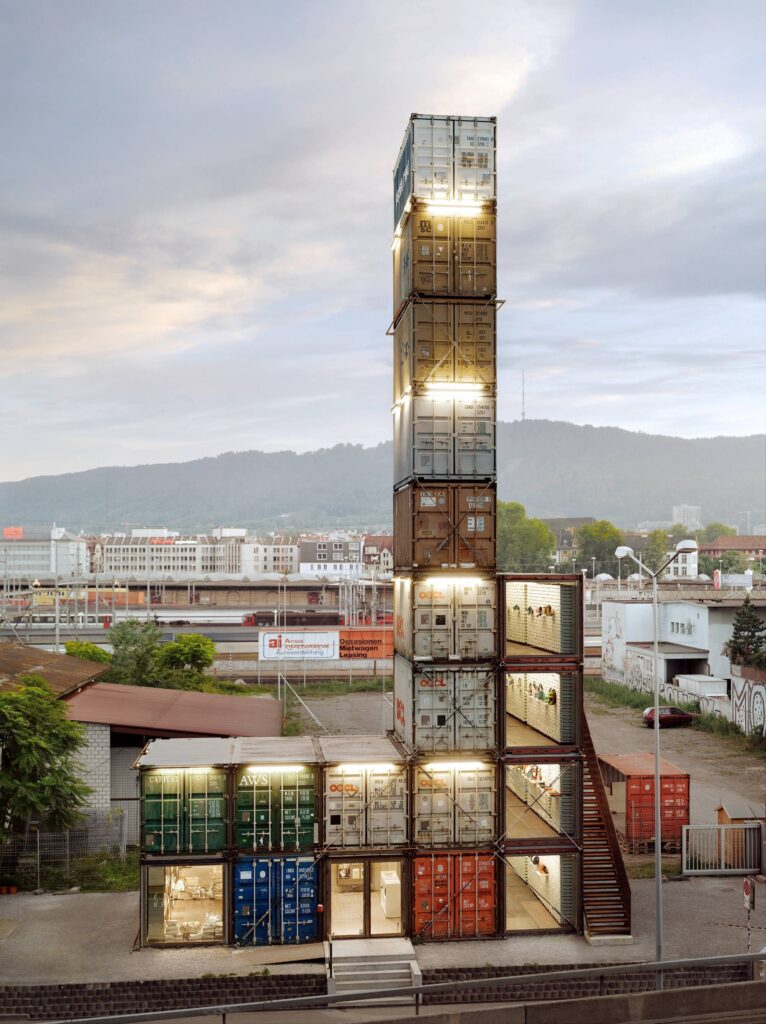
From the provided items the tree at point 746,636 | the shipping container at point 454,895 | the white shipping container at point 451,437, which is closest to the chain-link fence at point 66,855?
the shipping container at point 454,895

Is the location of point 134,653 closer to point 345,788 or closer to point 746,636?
point 345,788

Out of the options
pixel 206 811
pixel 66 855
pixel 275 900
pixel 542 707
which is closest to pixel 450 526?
pixel 542 707

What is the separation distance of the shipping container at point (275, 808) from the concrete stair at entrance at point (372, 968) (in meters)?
3.12

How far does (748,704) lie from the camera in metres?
56.1

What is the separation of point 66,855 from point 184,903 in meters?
7.26

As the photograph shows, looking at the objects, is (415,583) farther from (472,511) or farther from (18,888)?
(18,888)

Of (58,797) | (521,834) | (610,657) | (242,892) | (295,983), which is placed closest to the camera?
(295,983)

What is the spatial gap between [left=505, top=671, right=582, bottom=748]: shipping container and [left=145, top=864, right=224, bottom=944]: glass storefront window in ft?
31.9

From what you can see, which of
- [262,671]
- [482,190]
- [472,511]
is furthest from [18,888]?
[262,671]

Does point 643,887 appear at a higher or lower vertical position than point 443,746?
lower

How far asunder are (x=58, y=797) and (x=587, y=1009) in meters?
24.4

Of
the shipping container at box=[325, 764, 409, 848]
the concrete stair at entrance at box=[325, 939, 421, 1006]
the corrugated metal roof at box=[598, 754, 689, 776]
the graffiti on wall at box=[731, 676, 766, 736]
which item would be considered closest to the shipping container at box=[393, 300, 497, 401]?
the shipping container at box=[325, 764, 409, 848]

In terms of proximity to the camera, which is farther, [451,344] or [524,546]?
[524,546]

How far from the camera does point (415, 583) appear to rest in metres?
29.7
